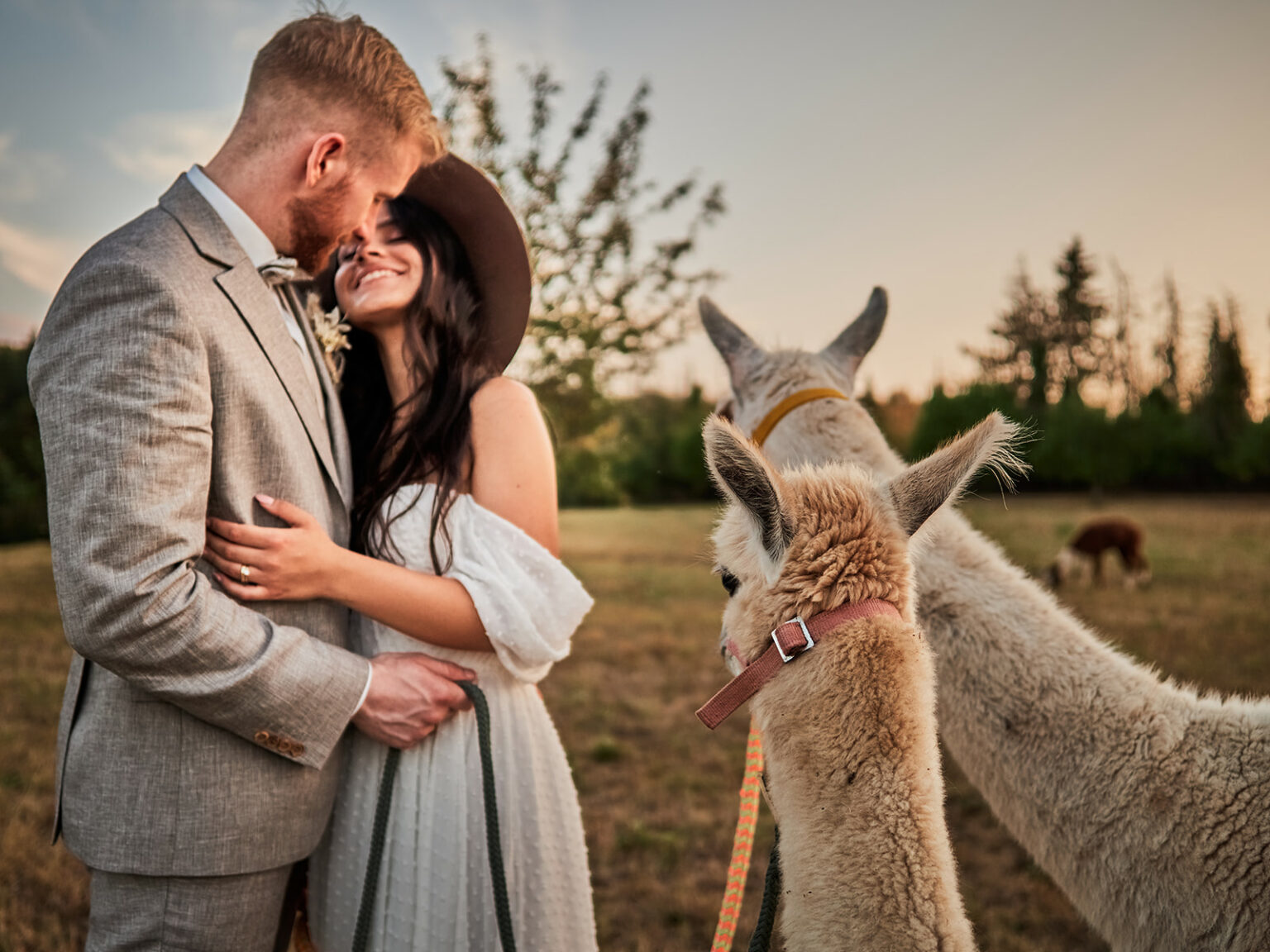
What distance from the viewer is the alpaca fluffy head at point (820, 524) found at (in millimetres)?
1520

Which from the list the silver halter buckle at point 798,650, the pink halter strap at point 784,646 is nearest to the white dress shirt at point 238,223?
the pink halter strap at point 784,646

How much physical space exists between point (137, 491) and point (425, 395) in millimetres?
876

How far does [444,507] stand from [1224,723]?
2034 millimetres

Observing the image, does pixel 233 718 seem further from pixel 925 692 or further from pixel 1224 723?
pixel 1224 723

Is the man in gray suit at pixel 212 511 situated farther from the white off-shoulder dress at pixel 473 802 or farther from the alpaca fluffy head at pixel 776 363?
the alpaca fluffy head at pixel 776 363

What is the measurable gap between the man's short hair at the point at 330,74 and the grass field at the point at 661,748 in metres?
1.36

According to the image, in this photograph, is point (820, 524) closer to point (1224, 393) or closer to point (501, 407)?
point (501, 407)

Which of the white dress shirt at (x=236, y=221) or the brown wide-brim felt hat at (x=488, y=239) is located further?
the brown wide-brim felt hat at (x=488, y=239)

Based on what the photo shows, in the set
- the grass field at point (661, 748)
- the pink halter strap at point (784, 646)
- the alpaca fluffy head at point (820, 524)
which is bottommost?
the grass field at point (661, 748)

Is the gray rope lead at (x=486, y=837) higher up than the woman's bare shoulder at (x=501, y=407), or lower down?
lower down

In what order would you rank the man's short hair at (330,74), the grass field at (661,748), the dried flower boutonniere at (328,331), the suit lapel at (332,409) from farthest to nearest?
the grass field at (661,748) → the dried flower boutonniere at (328,331) → the suit lapel at (332,409) → the man's short hair at (330,74)

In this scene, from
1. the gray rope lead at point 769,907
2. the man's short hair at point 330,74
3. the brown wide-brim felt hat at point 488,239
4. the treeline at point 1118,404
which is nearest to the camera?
the gray rope lead at point 769,907

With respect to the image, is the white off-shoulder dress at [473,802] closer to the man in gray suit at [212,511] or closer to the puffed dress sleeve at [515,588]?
the puffed dress sleeve at [515,588]

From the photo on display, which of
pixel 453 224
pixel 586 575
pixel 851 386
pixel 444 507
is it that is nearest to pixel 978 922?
pixel 851 386
